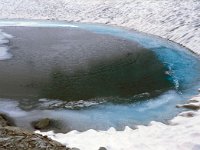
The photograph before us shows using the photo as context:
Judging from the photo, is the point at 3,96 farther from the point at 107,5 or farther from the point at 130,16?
the point at 107,5

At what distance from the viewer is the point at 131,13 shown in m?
25.3

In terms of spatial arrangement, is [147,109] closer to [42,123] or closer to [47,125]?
[47,125]

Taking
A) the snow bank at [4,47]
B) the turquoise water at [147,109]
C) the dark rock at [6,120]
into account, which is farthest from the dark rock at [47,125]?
the snow bank at [4,47]

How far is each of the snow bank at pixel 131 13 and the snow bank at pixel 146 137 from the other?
9208 mm

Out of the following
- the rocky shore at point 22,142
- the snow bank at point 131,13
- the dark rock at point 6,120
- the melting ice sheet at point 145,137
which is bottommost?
the dark rock at point 6,120

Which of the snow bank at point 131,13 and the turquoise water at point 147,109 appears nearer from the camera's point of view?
the turquoise water at point 147,109

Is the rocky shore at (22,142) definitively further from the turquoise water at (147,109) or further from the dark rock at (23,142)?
the turquoise water at (147,109)

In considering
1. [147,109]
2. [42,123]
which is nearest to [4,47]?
[42,123]

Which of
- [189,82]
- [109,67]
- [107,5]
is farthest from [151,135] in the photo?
[107,5]

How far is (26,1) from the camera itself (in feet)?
105

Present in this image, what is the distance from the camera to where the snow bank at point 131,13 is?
68.8 feet

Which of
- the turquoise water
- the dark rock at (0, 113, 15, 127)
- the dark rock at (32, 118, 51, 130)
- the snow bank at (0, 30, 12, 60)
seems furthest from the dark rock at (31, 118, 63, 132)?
the snow bank at (0, 30, 12, 60)

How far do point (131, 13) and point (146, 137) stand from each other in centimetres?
1716

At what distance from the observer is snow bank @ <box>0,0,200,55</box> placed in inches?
826
